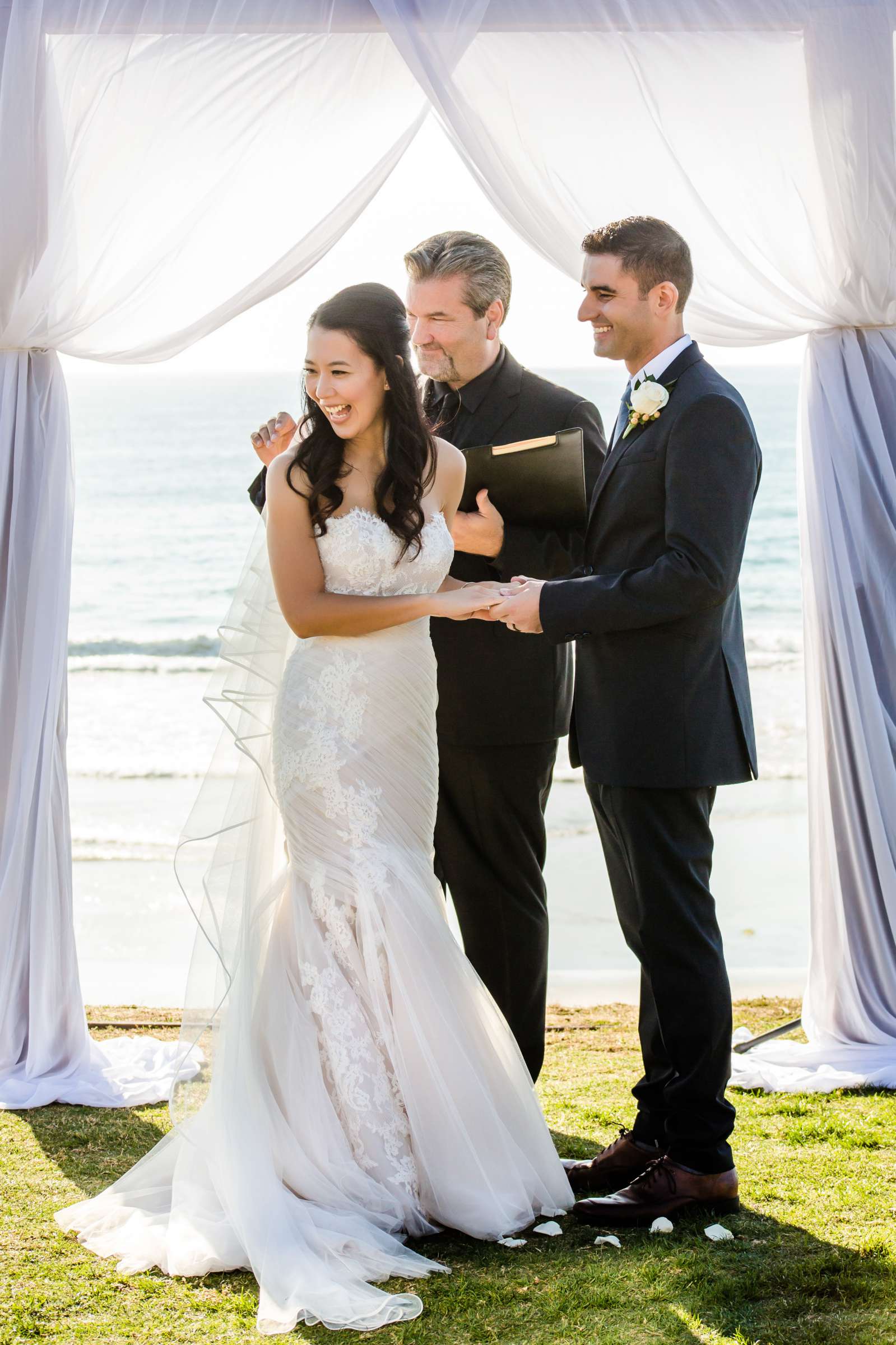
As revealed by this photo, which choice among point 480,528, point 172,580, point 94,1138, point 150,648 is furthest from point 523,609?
point 172,580

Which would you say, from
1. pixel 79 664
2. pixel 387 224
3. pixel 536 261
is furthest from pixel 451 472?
pixel 387 224

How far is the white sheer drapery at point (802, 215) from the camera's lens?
3.79m

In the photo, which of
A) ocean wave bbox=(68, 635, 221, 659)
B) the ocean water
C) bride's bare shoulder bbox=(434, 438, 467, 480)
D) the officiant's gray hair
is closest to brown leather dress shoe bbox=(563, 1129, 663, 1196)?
bride's bare shoulder bbox=(434, 438, 467, 480)

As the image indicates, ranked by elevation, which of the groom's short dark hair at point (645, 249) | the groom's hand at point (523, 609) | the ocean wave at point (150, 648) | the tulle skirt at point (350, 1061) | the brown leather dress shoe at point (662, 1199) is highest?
the groom's short dark hair at point (645, 249)

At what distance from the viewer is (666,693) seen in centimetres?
285

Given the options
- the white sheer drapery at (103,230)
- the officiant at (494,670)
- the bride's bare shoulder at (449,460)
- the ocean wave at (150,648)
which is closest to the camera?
the bride's bare shoulder at (449,460)

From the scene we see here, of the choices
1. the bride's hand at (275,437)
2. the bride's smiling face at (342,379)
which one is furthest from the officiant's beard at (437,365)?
the bride's smiling face at (342,379)

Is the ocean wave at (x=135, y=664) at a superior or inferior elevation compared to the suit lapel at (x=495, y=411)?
inferior

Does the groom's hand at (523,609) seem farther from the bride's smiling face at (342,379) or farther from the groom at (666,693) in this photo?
the bride's smiling face at (342,379)

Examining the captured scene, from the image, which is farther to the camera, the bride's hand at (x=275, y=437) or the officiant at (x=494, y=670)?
the officiant at (x=494, y=670)

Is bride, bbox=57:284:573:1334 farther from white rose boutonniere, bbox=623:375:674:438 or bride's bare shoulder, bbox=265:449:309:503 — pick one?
white rose boutonniere, bbox=623:375:674:438

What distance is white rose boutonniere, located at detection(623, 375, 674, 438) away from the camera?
9.24ft

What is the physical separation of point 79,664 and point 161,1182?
1321 cm

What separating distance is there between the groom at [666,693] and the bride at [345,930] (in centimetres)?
27
